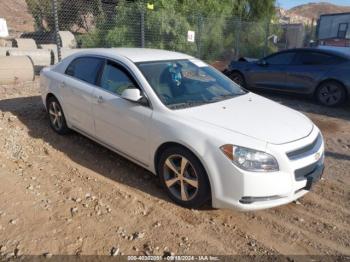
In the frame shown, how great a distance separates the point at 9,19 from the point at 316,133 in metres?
36.1

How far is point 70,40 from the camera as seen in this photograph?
51.4 feet

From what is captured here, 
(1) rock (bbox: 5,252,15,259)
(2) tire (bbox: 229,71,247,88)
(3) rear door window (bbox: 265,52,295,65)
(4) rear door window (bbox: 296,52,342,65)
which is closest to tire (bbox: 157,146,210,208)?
(1) rock (bbox: 5,252,15,259)

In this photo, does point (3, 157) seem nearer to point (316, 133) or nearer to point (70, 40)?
point (316, 133)

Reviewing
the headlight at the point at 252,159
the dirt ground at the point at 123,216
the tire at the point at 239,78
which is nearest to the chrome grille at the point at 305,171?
the headlight at the point at 252,159

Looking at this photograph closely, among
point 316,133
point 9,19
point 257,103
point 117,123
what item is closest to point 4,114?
point 117,123

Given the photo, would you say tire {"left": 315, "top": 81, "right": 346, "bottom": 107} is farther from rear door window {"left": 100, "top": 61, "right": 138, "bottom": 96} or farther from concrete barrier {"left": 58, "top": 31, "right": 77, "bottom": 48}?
concrete barrier {"left": 58, "top": 31, "right": 77, "bottom": 48}

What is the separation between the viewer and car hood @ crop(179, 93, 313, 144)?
11.8 feet

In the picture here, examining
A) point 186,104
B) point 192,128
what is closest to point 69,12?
point 186,104

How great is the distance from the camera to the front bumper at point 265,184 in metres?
3.34

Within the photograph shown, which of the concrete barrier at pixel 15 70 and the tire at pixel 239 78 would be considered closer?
the concrete barrier at pixel 15 70

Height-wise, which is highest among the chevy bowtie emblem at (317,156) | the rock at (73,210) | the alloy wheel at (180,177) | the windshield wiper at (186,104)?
the windshield wiper at (186,104)

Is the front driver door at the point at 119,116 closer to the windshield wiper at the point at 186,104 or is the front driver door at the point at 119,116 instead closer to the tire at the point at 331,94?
the windshield wiper at the point at 186,104

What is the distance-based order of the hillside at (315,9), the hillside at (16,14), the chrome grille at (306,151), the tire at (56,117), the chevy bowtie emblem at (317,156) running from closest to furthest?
the chrome grille at (306,151), the chevy bowtie emblem at (317,156), the tire at (56,117), the hillside at (16,14), the hillside at (315,9)

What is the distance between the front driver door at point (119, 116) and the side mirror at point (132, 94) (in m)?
0.10
